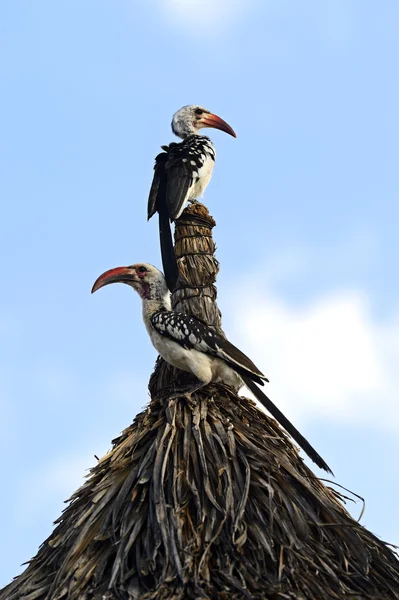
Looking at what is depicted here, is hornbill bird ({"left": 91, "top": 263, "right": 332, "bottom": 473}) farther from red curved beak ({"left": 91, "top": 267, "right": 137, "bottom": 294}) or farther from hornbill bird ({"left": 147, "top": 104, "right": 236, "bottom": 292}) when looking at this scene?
hornbill bird ({"left": 147, "top": 104, "right": 236, "bottom": 292})

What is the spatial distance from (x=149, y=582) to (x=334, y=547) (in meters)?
1.25

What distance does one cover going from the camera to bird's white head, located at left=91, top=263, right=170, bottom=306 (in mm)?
7828

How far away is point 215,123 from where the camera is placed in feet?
33.9

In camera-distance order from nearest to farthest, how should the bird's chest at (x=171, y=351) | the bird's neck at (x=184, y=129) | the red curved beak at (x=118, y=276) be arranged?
the bird's chest at (x=171, y=351)
the red curved beak at (x=118, y=276)
the bird's neck at (x=184, y=129)

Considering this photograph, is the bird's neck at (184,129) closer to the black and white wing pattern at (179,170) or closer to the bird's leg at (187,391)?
the black and white wing pattern at (179,170)

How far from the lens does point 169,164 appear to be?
905 centimetres

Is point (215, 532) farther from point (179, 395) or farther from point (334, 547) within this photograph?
point (179, 395)

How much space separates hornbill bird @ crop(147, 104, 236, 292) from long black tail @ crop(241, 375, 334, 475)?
1.15 meters

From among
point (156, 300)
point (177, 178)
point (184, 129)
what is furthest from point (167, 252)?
point (184, 129)

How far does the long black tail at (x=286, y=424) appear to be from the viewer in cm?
698

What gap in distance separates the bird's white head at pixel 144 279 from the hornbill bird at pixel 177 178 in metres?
0.08

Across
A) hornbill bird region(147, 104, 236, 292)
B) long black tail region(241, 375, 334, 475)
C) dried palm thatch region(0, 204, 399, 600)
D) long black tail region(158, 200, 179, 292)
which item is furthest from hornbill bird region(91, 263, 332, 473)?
hornbill bird region(147, 104, 236, 292)

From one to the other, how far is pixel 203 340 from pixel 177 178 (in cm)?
205

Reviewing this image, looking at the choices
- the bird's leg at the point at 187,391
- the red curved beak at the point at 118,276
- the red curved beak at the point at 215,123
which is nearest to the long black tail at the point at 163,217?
the red curved beak at the point at 118,276
